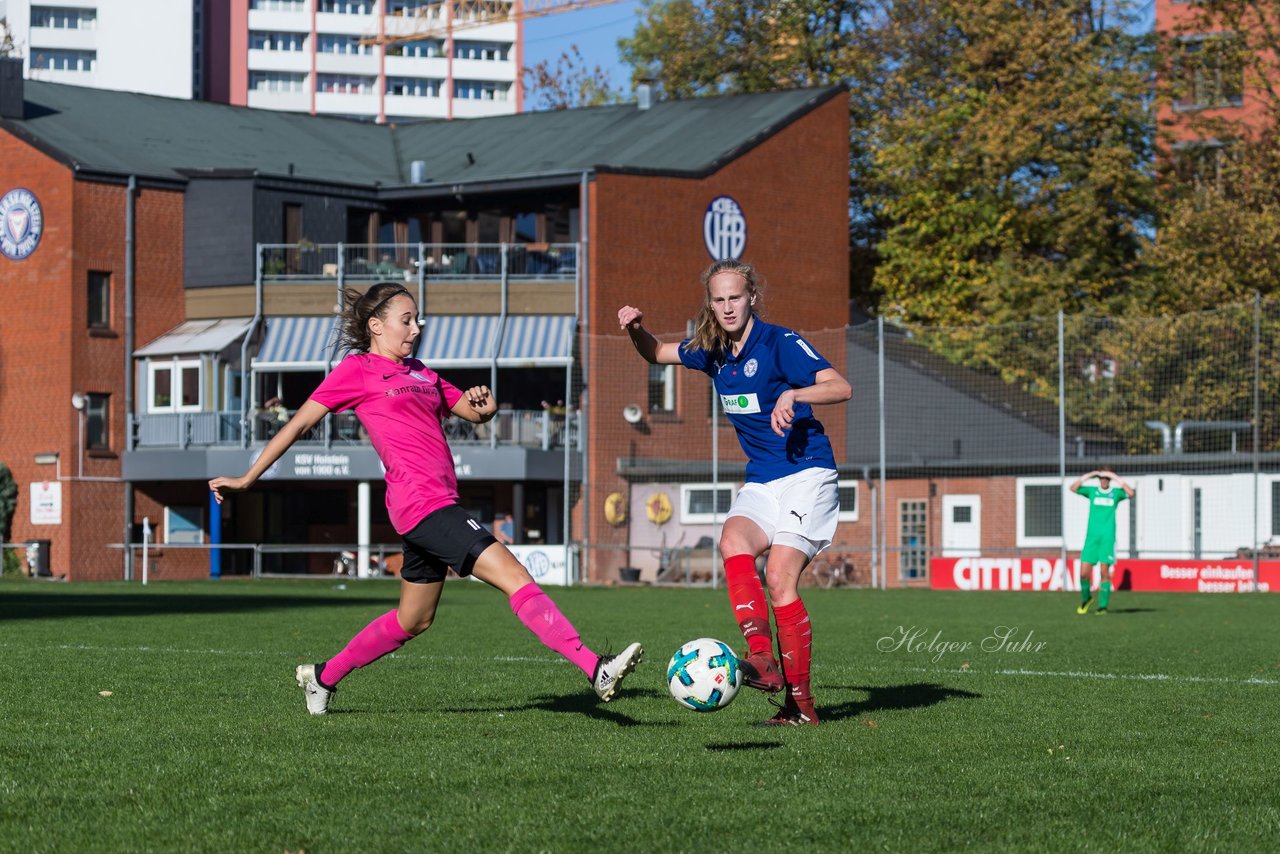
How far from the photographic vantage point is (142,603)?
912 inches

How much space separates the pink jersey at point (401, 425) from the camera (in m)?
8.18

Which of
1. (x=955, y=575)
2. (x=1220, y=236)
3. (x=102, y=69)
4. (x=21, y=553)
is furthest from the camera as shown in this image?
(x=102, y=69)

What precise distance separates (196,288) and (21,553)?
7.99 meters

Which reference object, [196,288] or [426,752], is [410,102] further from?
[426,752]

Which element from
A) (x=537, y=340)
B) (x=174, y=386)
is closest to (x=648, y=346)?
(x=537, y=340)

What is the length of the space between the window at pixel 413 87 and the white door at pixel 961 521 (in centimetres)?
8900

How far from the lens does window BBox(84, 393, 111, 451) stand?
44750 mm

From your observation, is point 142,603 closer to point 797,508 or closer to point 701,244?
point 797,508

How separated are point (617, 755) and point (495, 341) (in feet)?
122

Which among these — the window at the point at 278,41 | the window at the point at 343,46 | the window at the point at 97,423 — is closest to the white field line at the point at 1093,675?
the window at the point at 97,423

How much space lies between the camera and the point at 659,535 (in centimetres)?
3816

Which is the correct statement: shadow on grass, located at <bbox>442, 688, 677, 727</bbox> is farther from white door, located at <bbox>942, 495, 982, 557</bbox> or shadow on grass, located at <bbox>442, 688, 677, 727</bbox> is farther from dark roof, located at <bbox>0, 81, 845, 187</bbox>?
dark roof, located at <bbox>0, 81, 845, 187</bbox>

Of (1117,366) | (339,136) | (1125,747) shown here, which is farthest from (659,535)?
(1125,747)

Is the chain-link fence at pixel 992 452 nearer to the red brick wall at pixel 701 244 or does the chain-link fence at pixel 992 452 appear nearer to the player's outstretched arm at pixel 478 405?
the red brick wall at pixel 701 244
